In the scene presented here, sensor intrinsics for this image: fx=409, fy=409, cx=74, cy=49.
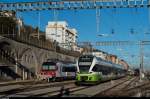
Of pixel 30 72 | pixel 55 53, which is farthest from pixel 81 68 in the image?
Answer: pixel 55 53

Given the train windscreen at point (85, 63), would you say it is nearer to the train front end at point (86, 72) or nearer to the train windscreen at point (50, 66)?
the train front end at point (86, 72)

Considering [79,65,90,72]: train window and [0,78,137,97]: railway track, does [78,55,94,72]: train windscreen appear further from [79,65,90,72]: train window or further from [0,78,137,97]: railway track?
[0,78,137,97]: railway track

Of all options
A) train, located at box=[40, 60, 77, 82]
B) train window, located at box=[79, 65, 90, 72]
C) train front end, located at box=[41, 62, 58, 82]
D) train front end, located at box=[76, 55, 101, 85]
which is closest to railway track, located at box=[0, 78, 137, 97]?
train front end, located at box=[76, 55, 101, 85]

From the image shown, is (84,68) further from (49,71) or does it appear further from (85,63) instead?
(49,71)

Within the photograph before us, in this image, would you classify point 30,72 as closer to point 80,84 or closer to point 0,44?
point 0,44

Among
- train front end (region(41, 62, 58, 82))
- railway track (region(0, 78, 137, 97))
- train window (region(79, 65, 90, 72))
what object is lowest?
railway track (region(0, 78, 137, 97))

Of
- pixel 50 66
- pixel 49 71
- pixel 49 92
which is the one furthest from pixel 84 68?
pixel 50 66

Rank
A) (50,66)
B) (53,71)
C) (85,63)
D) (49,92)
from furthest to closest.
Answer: (50,66) < (53,71) < (85,63) < (49,92)

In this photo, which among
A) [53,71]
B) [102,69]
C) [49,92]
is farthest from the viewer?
[53,71]

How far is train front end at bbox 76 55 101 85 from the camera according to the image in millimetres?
39406

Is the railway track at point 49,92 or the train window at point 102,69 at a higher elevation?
the train window at point 102,69

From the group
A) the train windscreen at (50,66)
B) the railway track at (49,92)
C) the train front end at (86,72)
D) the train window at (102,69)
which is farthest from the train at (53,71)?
the railway track at (49,92)

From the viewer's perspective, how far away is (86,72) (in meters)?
39.4

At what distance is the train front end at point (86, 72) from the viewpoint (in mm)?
39406
